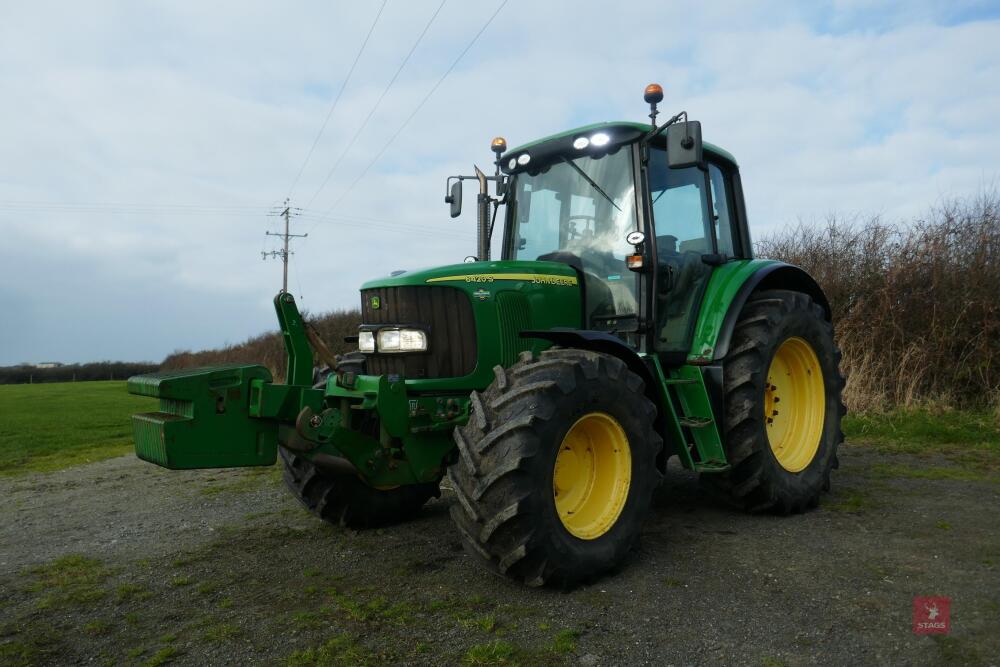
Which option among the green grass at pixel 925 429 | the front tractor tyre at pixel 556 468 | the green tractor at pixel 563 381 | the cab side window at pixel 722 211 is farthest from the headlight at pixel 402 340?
the green grass at pixel 925 429

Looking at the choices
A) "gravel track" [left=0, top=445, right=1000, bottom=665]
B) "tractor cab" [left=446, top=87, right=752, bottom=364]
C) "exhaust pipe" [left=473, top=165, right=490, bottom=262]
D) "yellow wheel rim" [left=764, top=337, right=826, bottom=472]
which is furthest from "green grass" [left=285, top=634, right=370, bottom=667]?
"yellow wheel rim" [left=764, top=337, right=826, bottom=472]

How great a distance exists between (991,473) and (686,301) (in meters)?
3.42

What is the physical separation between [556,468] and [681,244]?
2.11 metres

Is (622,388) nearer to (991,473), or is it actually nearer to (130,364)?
(991,473)

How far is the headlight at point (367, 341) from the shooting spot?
4.42 m

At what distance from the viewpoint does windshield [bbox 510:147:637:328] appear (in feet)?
15.8

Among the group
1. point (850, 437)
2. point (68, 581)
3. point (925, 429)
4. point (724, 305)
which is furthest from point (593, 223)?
point (925, 429)

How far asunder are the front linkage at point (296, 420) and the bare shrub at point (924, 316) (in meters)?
7.21

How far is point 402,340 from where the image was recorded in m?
4.25

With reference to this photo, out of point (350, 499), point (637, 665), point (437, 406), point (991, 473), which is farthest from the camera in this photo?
point (991, 473)

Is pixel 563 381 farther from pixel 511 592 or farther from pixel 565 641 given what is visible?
pixel 565 641

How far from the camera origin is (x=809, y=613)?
3213 millimetres

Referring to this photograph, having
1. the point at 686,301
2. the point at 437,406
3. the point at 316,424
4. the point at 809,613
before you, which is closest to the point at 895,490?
the point at 686,301

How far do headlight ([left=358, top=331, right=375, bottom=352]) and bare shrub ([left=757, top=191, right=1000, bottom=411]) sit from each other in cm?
727
